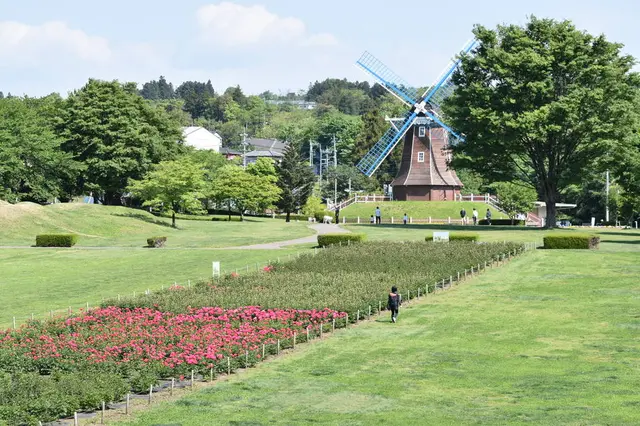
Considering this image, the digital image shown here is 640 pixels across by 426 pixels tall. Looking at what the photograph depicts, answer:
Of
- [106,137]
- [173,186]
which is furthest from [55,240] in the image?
[106,137]

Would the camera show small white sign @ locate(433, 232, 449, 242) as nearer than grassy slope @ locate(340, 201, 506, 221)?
Yes

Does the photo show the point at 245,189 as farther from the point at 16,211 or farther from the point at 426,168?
the point at 16,211

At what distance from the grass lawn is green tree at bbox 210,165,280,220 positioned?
48.0 metres

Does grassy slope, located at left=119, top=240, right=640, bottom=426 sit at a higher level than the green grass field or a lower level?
lower

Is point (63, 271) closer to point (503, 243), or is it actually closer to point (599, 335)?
point (503, 243)

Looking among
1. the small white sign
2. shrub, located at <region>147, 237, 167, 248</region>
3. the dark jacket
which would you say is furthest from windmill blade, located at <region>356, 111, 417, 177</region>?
the dark jacket

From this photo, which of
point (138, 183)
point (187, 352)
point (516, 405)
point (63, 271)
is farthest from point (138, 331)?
point (138, 183)

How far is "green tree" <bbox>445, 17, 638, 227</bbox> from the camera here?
7694cm

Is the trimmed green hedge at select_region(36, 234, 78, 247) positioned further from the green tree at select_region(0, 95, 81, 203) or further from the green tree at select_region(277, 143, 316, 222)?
the green tree at select_region(277, 143, 316, 222)

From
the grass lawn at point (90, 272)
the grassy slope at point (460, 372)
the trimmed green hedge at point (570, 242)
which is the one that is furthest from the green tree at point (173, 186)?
the grassy slope at point (460, 372)

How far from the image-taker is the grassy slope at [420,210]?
11238cm

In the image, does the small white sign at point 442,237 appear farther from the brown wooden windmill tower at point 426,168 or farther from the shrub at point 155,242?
the brown wooden windmill tower at point 426,168

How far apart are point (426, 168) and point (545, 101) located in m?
40.2

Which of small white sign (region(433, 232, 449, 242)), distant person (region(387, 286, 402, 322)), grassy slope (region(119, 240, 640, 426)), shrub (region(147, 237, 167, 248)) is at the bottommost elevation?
grassy slope (region(119, 240, 640, 426))
